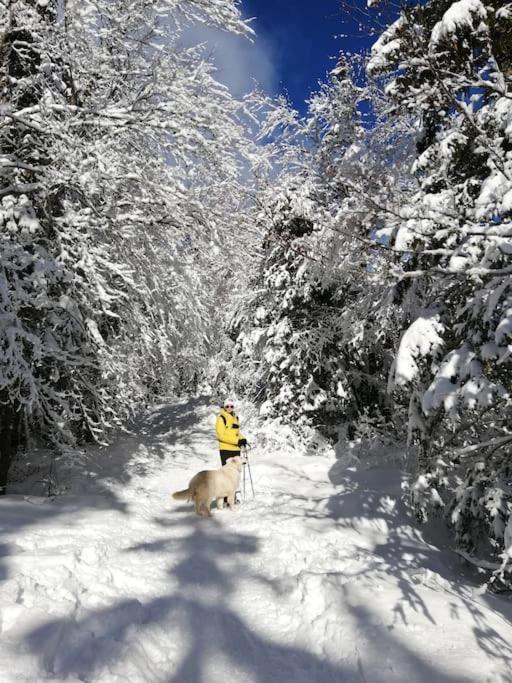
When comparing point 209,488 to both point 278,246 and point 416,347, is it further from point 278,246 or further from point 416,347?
point 278,246

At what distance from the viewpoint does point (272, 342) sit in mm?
12422

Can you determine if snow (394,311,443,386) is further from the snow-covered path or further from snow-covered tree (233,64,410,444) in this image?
snow-covered tree (233,64,410,444)

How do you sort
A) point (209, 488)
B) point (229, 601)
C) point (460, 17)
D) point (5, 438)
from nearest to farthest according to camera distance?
point (229, 601), point (460, 17), point (209, 488), point (5, 438)

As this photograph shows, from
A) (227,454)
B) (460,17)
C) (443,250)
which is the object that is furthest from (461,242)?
(227,454)

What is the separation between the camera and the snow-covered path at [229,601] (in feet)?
10.4

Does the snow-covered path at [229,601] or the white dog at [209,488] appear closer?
the snow-covered path at [229,601]

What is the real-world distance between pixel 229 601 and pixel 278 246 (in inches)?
359

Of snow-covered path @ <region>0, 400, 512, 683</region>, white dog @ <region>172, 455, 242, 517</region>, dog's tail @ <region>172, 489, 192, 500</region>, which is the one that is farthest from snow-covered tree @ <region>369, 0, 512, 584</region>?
dog's tail @ <region>172, 489, 192, 500</region>

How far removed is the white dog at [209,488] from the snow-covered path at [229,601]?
25cm

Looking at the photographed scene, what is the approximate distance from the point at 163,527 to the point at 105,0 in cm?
860

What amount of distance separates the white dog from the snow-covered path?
0.82 ft

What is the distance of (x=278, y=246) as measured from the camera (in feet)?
39.0

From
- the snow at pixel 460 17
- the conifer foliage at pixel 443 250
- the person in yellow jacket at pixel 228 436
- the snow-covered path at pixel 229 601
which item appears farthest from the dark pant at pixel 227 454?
the snow at pixel 460 17

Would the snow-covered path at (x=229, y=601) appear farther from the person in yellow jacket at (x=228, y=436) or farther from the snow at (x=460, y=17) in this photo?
the snow at (x=460, y=17)
